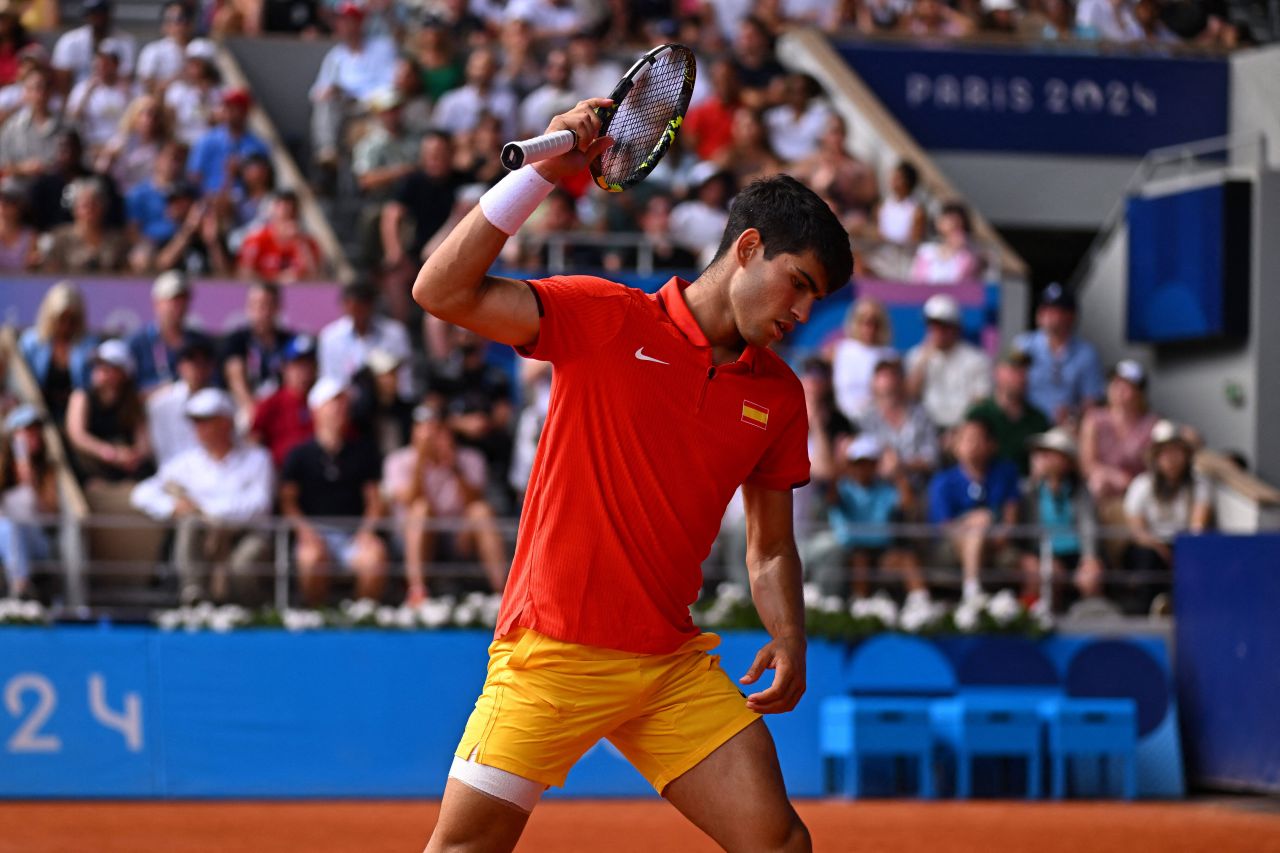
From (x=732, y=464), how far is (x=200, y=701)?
8.04 m

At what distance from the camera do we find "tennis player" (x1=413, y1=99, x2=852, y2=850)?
4.69m

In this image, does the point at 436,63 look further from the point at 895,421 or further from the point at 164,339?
the point at 895,421

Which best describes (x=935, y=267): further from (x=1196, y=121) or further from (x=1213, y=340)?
(x=1196, y=121)

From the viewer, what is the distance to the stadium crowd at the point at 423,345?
12.7 m

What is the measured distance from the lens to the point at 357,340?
14.1 m

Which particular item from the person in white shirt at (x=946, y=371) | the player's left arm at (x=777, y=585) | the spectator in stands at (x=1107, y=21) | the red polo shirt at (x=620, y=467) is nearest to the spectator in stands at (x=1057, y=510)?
the person in white shirt at (x=946, y=371)

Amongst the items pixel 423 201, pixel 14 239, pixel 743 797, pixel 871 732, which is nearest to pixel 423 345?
pixel 423 201

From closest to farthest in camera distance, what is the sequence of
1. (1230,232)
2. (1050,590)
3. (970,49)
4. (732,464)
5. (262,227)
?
(732,464), (1050,590), (262,227), (1230,232), (970,49)

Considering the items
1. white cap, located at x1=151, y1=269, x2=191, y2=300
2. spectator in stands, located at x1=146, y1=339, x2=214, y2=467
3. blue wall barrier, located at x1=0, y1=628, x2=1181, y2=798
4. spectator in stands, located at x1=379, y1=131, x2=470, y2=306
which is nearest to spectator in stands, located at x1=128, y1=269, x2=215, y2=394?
white cap, located at x1=151, y1=269, x2=191, y2=300

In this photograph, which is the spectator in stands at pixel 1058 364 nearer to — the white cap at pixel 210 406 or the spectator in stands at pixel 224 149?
the white cap at pixel 210 406

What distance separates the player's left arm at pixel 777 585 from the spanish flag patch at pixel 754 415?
0.83 ft

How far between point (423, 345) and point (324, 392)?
2.08 metres

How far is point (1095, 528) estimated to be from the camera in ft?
42.9

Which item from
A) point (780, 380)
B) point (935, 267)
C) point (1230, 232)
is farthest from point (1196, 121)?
point (780, 380)
